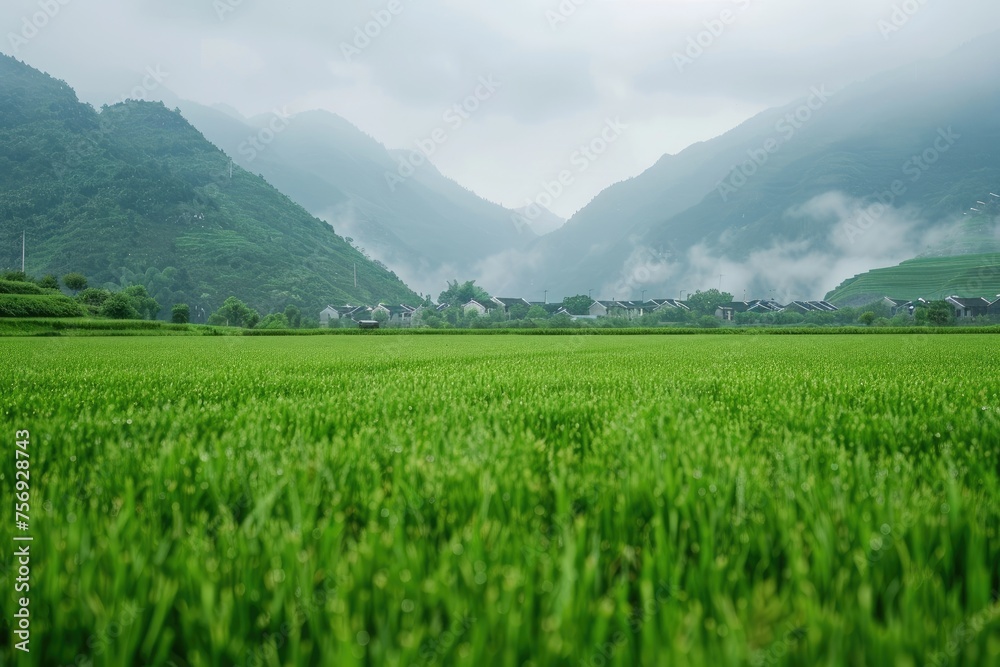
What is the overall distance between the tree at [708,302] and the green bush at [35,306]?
113 metres

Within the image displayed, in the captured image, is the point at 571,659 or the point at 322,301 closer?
the point at 571,659

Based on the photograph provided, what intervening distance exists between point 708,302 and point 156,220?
132 m

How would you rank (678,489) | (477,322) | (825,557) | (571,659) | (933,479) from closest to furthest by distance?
(571,659) → (825,557) → (678,489) → (933,479) → (477,322)

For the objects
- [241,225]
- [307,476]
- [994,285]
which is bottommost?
[307,476]

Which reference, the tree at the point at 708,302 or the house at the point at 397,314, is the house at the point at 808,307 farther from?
the house at the point at 397,314

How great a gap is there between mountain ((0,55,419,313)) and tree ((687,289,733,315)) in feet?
266

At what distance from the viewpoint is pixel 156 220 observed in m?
122

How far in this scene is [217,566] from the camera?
1.06 metres

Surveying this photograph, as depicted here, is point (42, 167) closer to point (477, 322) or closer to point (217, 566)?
point (477, 322)

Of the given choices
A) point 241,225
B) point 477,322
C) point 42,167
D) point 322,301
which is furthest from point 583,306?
point 42,167

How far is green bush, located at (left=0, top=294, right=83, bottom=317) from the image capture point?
4084cm

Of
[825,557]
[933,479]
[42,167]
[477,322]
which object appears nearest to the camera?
[825,557]

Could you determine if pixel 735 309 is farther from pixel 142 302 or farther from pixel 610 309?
pixel 142 302

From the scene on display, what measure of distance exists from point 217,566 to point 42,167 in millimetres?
180987
